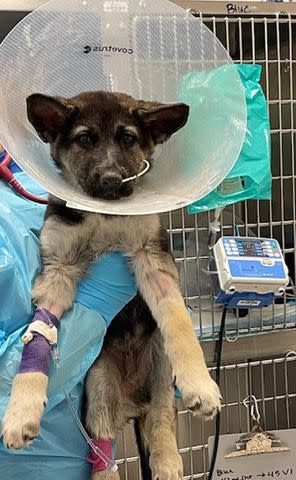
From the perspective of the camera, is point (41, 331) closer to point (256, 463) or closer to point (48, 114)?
point (48, 114)

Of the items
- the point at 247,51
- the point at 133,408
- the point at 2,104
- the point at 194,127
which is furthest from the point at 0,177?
the point at 247,51

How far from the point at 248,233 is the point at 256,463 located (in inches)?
22.6

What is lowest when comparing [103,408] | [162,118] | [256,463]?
[256,463]

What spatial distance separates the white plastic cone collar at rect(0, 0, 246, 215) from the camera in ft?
3.79

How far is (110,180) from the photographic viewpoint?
1104 mm

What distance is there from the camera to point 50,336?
112 centimetres

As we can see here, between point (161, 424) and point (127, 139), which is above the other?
point (127, 139)

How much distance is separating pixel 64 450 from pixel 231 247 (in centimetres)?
56

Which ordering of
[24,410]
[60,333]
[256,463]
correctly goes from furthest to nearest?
[256,463]
[60,333]
[24,410]

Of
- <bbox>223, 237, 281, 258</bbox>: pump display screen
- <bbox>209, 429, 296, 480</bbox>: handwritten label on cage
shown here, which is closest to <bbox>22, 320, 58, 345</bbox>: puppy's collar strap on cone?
<bbox>223, 237, 281, 258</bbox>: pump display screen

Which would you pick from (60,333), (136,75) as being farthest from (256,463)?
(136,75)

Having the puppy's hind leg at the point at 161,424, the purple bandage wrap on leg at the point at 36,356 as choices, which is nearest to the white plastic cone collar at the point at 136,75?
the purple bandage wrap on leg at the point at 36,356

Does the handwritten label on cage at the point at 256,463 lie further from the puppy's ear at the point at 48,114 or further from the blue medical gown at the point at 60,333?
the puppy's ear at the point at 48,114

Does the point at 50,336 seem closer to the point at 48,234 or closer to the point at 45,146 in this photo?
the point at 48,234
